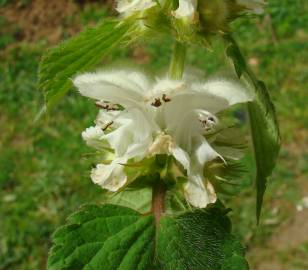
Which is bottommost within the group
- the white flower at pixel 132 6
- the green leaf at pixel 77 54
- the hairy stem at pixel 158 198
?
the hairy stem at pixel 158 198

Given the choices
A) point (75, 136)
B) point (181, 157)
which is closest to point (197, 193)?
point (181, 157)

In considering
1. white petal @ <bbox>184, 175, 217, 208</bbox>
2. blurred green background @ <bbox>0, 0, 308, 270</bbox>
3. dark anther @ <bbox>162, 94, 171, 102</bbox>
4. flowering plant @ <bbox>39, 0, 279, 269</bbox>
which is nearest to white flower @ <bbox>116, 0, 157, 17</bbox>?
flowering plant @ <bbox>39, 0, 279, 269</bbox>

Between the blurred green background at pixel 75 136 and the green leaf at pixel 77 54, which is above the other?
the green leaf at pixel 77 54

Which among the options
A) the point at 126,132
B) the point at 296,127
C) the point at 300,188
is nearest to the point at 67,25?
the point at 296,127

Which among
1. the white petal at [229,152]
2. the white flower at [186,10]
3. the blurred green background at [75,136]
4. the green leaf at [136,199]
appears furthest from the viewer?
the blurred green background at [75,136]

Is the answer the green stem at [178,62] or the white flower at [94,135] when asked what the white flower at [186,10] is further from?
the white flower at [94,135]

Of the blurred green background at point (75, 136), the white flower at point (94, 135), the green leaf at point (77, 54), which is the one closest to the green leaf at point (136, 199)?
the white flower at point (94, 135)
